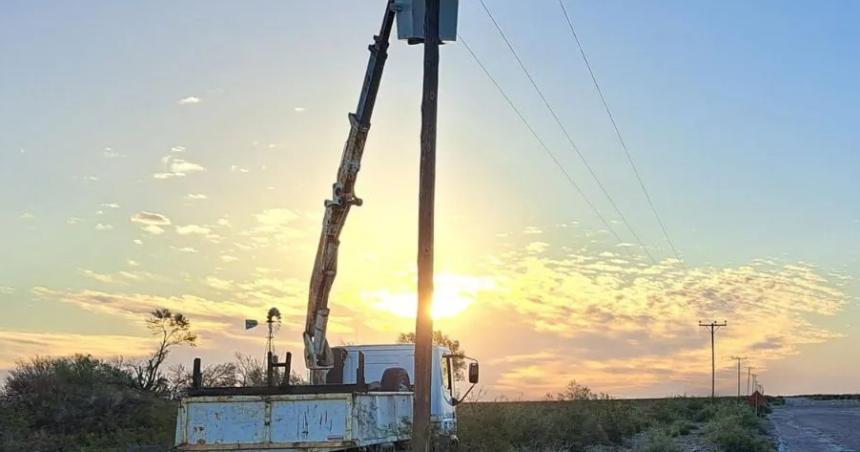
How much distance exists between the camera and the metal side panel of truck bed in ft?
43.6

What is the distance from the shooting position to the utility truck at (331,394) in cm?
1336

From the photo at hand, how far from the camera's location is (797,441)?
37594mm

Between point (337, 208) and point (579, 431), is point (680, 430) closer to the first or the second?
point (579, 431)

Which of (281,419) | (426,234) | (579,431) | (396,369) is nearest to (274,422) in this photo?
(281,419)

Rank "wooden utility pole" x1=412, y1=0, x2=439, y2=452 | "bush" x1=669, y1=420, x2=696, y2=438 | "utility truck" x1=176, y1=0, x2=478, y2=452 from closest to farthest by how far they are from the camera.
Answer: "wooden utility pole" x1=412, y1=0, x2=439, y2=452 → "utility truck" x1=176, y1=0, x2=478, y2=452 → "bush" x1=669, y1=420, x2=696, y2=438

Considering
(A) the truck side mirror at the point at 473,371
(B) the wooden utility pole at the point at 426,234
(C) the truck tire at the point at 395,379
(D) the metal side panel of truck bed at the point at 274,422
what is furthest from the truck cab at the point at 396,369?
(B) the wooden utility pole at the point at 426,234

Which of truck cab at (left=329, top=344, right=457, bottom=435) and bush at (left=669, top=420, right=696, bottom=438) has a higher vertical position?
truck cab at (left=329, top=344, right=457, bottom=435)

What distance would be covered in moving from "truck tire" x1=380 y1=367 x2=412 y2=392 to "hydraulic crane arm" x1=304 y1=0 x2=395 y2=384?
1.20 m

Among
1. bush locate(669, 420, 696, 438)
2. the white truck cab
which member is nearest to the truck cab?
the white truck cab

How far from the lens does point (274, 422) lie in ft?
44.1

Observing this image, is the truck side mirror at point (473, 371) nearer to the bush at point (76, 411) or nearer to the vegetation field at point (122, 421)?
the vegetation field at point (122, 421)

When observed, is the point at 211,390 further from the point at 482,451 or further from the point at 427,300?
the point at 482,451

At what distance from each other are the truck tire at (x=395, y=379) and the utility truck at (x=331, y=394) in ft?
0.06

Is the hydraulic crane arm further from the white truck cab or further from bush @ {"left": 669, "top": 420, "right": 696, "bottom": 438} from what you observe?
bush @ {"left": 669, "top": 420, "right": 696, "bottom": 438}
